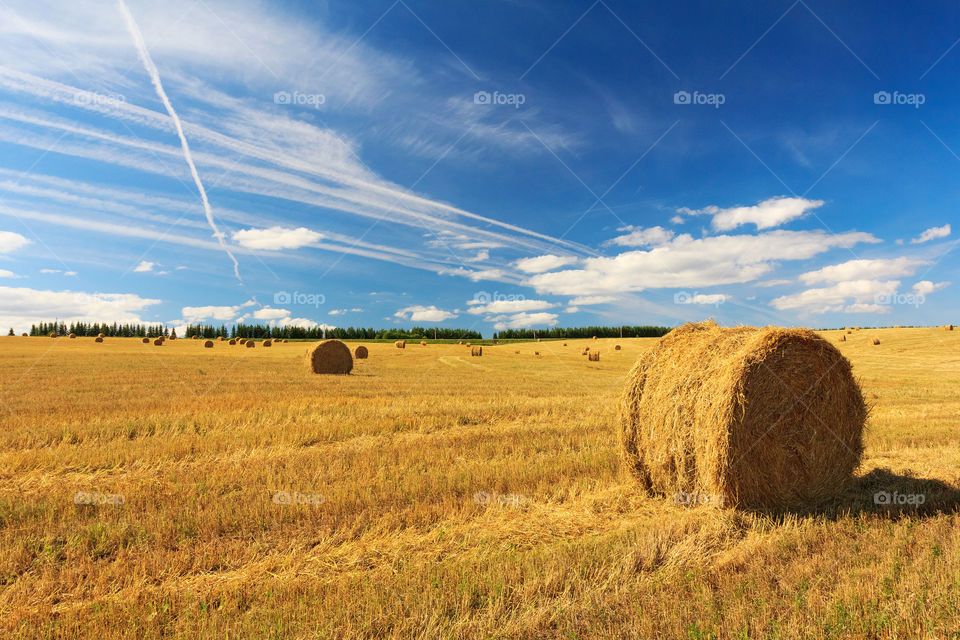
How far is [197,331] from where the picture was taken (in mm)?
80562

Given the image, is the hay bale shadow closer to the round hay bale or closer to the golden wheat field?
the golden wheat field

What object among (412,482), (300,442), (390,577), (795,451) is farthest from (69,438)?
(795,451)

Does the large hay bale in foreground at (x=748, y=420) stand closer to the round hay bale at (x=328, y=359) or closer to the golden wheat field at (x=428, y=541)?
the golden wheat field at (x=428, y=541)

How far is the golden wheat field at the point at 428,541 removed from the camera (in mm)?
3953

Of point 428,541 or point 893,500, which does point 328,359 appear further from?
point 893,500

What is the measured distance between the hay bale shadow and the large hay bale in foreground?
244mm

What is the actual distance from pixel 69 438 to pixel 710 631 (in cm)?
1094

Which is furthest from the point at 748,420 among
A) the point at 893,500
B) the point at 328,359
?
the point at 328,359

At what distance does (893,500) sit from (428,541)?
605 centimetres

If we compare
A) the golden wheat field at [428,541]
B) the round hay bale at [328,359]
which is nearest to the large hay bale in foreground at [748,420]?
the golden wheat field at [428,541]

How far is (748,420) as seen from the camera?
682cm

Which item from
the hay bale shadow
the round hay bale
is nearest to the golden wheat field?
the hay bale shadow

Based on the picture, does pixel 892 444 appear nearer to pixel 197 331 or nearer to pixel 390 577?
pixel 390 577

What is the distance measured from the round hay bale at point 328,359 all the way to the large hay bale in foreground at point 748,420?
2238cm
